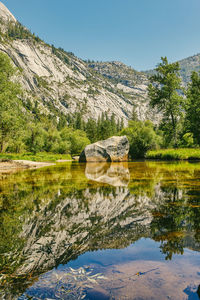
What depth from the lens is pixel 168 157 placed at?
27.6 metres

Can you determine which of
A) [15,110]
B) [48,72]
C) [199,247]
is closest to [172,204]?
[199,247]

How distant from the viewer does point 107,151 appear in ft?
105

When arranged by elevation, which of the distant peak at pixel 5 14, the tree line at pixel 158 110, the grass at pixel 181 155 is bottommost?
the grass at pixel 181 155

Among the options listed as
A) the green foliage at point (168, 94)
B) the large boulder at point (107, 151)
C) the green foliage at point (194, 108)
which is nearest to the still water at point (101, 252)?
the large boulder at point (107, 151)

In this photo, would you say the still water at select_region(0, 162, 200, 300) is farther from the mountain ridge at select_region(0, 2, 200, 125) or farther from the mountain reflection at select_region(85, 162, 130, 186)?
the mountain ridge at select_region(0, 2, 200, 125)

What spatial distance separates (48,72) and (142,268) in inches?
7541

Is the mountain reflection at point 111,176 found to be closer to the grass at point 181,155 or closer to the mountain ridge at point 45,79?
the grass at point 181,155

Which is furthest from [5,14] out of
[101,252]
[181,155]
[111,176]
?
[101,252]

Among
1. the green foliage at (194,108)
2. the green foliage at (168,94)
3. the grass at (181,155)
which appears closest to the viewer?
the grass at (181,155)

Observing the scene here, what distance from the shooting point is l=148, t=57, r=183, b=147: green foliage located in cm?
3059

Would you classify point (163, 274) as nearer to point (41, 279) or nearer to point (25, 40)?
point (41, 279)

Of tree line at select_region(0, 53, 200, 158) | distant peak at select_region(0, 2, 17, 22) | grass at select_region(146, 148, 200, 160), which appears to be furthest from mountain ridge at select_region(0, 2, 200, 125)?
grass at select_region(146, 148, 200, 160)

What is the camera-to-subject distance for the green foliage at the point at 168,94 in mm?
30594

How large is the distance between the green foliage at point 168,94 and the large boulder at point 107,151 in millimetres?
7686
